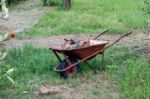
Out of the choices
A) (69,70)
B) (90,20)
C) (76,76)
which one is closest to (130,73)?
(76,76)

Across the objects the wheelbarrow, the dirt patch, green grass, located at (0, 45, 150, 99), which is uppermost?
the wheelbarrow

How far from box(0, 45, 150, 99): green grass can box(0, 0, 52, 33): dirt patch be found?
384 centimetres

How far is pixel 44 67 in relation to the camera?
8180 millimetres

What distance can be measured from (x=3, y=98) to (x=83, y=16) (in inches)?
308

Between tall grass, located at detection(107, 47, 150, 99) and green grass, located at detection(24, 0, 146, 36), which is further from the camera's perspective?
green grass, located at detection(24, 0, 146, 36)

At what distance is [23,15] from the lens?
15.5 m

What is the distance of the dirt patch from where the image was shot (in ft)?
43.7

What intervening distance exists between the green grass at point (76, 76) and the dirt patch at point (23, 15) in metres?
3.84

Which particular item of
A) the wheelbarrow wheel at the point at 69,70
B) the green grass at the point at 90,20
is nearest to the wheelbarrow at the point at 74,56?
the wheelbarrow wheel at the point at 69,70

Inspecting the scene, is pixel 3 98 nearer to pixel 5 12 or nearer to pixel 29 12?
pixel 5 12

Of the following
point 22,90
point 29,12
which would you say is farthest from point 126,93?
point 29,12

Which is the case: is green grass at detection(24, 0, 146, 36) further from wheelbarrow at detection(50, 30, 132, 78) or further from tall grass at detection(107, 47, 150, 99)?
wheelbarrow at detection(50, 30, 132, 78)

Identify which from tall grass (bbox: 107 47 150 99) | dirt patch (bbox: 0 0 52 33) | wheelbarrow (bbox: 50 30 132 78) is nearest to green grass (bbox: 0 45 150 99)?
tall grass (bbox: 107 47 150 99)

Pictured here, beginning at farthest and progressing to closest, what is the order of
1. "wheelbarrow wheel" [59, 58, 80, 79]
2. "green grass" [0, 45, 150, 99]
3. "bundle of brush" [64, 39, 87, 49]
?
Result: 1. "bundle of brush" [64, 39, 87, 49]
2. "wheelbarrow wheel" [59, 58, 80, 79]
3. "green grass" [0, 45, 150, 99]
